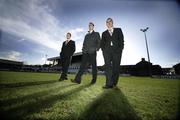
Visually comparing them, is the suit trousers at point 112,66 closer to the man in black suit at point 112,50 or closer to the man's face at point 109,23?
the man in black suit at point 112,50

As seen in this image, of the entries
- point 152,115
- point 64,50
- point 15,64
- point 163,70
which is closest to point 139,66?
point 163,70

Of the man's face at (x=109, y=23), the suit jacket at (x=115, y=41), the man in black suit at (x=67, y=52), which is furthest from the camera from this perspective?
the man in black suit at (x=67, y=52)

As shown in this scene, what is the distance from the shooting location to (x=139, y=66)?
39156 mm

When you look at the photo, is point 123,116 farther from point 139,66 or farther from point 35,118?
point 139,66

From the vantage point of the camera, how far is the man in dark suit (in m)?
5.28

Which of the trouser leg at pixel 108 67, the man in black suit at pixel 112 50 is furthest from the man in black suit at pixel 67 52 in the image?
the trouser leg at pixel 108 67

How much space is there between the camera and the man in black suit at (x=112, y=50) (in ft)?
14.0

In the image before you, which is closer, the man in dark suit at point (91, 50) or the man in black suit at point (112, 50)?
the man in black suit at point (112, 50)

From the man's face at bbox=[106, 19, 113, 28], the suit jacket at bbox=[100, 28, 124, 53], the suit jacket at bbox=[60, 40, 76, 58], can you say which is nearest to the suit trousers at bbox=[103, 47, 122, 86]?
the suit jacket at bbox=[100, 28, 124, 53]

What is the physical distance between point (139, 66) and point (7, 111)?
134 ft

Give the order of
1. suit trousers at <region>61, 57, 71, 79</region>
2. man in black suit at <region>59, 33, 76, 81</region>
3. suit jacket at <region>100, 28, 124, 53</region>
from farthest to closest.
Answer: man in black suit at <region>59, 33, 76, 81</region> < suit trousers at <region>61, 57, 71, 79</region> < suit jacket at <region>100, 28, 124, 53</region>

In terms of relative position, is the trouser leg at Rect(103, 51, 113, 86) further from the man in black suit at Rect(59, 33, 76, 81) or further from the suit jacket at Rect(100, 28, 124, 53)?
the man in black suit at Rect(59, 33, 76, 81)

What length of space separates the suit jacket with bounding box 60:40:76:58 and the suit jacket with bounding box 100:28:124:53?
2371 millimetres

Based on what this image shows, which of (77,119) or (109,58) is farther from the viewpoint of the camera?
(109,58)
